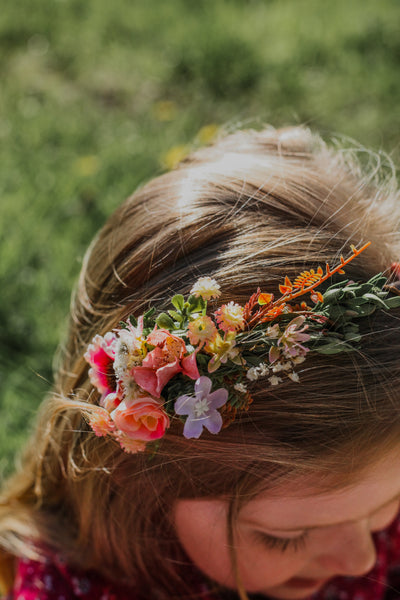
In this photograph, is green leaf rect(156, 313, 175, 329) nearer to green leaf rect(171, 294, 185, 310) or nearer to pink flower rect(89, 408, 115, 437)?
green leaf rect(171, 294, 185, 310)

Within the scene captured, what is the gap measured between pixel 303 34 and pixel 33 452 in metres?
2.54

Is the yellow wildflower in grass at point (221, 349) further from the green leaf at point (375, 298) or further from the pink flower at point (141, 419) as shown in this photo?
the green leaf at point (375, 298)

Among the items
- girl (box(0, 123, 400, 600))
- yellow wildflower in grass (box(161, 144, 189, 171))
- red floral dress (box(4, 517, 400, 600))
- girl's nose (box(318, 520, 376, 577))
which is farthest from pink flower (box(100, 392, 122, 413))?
yellow wildflower in grass (box(161, 144, 189, 171))

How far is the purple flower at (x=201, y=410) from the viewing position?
90 centimetres

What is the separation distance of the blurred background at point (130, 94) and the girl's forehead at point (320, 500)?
1.19 m

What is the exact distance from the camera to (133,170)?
106 inches

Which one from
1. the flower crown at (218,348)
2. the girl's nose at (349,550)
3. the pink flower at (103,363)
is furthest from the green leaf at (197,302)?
the girl's nose at (349,550)

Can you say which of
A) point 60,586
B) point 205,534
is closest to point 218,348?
point 205,534

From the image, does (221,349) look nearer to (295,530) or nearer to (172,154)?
(295,530)

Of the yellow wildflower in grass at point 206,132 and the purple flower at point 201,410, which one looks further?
the yellow wildflower in grass at point 206,132

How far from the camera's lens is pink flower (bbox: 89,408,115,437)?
0.96 metres

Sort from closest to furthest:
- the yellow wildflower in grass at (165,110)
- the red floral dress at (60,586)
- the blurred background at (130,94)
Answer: the red floral dress at (60,586)
the blurred background at (130,94)
the yellow wildflower in grass at (165,110)

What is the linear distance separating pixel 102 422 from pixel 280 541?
1.45 ft

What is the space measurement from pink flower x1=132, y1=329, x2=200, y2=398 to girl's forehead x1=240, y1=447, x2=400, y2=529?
12.1 inches
